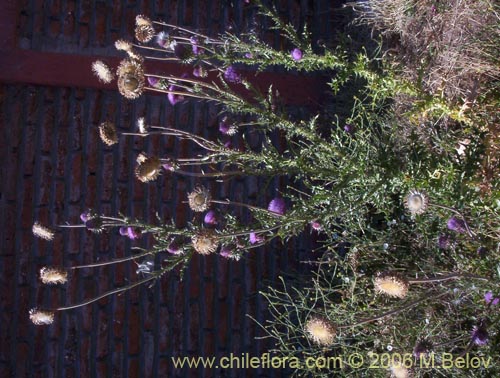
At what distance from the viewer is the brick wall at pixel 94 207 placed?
3283mm

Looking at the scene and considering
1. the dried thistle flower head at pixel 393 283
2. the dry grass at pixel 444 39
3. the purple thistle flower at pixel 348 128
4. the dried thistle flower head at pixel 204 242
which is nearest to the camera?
the dried thistle flower head at pixel 393 283

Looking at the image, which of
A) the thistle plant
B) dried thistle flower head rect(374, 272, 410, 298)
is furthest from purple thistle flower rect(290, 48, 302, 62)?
dried thistle flower head rect(374, 272, 410, 298)

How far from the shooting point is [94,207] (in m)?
3.44

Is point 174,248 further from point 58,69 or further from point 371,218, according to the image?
point 58,69

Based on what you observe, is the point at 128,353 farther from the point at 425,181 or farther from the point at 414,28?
the point at 414,28

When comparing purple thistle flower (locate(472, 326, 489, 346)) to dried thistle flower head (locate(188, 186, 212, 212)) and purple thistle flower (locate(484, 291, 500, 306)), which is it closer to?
purple thistle flower (locate(484, 291, 500, 306))

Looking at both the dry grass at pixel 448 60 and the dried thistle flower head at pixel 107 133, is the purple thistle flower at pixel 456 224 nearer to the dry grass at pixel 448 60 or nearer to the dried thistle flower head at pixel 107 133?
the dry grass at pixel 448 60

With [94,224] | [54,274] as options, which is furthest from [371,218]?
[54,274]

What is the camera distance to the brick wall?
3.28m

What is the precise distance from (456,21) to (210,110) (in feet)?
4.77

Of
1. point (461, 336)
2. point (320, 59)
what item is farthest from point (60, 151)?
point (461, 336)

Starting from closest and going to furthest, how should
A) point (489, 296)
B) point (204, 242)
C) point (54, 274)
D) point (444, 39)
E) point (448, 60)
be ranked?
point (204, 242) → point (54, 274) → point (489, 296) → point (448, 60) → point (444, 39)

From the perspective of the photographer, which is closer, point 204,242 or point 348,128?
point 204,242

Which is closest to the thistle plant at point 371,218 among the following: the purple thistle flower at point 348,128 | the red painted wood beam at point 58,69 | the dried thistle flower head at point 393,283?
the dried thistle flower head at point 393,283
